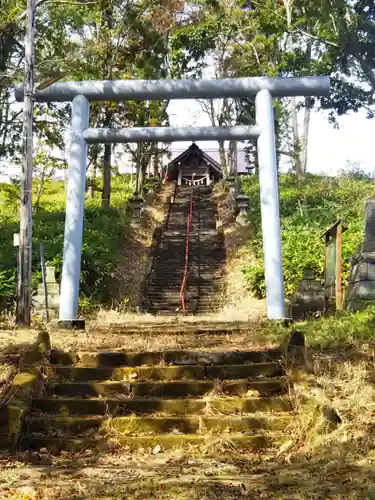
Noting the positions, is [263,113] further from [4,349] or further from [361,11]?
[361,11]

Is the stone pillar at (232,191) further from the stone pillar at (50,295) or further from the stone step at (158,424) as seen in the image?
the stone step at (158,424)

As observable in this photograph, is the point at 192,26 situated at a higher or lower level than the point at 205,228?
higher

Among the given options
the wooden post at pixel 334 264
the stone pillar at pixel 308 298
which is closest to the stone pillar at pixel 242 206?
the wooden post at pixel 334 264

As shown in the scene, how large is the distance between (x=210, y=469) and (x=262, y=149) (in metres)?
6.59

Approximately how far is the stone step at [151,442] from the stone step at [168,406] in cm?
49

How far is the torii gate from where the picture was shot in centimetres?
992

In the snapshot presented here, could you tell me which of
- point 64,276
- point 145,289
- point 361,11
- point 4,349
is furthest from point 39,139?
point 4,349

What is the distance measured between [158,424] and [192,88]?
20.8 feet

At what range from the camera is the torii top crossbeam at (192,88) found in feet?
33.4

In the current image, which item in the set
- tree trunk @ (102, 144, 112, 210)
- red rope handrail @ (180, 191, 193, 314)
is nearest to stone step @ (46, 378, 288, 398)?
red rope handrail @ (180, 191, 193, 314)

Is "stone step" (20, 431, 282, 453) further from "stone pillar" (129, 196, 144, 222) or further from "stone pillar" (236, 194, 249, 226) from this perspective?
"stone pillar" (129, 196, 144, 222)

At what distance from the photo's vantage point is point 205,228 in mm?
22734

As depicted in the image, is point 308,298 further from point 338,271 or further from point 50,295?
point 50,295

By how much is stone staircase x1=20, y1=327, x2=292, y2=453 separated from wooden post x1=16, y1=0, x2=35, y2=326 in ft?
10.6
